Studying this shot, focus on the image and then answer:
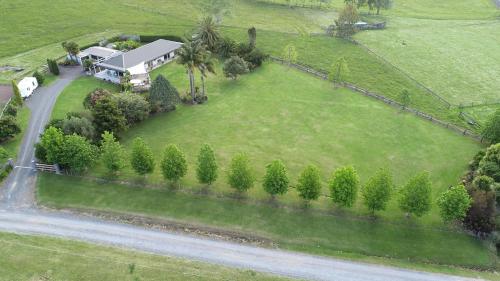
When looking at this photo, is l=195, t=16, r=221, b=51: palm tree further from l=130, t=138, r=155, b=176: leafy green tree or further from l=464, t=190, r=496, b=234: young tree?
l=464, t=190, r=496, b=234: young tree

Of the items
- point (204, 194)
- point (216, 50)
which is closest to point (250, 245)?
point (204, 194)

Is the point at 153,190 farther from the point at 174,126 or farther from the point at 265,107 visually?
the point at 265,107

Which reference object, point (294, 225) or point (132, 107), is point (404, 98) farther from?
point (132, 107)

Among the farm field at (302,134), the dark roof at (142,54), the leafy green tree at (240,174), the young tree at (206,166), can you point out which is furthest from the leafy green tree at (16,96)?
the leafy green tree at (240,174)

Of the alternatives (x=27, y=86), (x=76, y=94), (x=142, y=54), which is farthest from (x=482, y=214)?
(x=27, y=86)

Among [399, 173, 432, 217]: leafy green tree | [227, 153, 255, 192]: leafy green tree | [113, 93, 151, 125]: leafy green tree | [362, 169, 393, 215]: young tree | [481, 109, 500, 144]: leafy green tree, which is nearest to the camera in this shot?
[399, 173, 432, 217]: leafy green tree

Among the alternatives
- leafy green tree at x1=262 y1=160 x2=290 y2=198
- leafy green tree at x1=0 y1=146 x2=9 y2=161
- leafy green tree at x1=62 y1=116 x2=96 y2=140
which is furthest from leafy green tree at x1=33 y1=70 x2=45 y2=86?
leafy green tree at x1=262 y1=160 x2=290 y2=198
